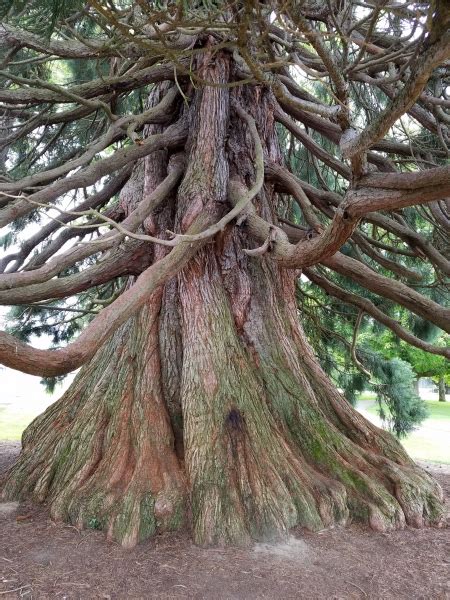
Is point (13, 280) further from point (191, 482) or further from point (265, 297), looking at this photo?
point (265, 297)

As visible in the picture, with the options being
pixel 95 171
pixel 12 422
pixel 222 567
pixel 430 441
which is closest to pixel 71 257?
pixel 95 171

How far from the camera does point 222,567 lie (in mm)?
2703

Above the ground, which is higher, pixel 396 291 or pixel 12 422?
pixel 396 291

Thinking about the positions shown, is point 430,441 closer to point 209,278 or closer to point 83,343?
point 209,278

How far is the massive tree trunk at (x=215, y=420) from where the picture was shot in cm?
315

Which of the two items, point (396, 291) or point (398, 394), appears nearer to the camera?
point (396, 291)

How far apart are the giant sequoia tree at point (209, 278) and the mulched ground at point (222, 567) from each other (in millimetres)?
129

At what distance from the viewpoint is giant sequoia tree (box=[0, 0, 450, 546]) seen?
8.82ft

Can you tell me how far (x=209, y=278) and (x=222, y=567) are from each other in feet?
6.76

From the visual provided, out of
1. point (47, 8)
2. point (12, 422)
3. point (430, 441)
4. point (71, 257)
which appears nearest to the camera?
point (47, 8)

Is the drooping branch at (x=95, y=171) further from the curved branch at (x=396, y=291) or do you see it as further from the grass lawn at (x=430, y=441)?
the grass lawn at (x=430, y=441)

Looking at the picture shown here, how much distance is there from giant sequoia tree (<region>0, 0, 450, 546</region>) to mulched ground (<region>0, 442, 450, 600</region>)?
13 centimetres

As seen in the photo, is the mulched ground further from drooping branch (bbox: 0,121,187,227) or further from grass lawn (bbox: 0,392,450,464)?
grass lawn (bbox: 0,392,450,464)

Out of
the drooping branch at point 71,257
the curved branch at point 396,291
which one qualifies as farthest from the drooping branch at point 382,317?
the drooping branch at point 71,257
